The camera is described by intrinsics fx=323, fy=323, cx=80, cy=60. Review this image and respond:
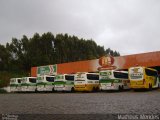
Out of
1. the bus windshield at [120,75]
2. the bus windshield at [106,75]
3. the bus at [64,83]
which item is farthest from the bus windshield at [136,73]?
the bus at [64,83]

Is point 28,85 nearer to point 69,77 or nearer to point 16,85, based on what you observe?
point 16,85

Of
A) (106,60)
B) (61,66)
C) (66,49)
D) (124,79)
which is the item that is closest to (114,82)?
(124,79)

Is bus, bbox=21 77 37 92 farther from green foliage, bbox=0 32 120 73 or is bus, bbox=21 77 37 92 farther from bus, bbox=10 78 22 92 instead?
green foliage, bbox=0 32 120 73

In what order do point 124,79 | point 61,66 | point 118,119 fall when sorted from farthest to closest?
point 61,66, point 124,79, point 118,119

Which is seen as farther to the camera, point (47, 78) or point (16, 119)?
point (47, 78)

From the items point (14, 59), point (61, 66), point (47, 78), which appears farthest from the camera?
point (14, 59)

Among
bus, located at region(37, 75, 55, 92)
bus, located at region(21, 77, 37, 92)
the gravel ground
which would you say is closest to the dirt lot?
the gravel ground

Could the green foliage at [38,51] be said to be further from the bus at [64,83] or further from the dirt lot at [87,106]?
the dirt lot at [87,106]

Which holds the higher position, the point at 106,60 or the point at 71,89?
the point at 106,60

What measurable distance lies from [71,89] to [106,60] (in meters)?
7.60

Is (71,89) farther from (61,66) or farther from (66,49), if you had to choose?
(66,49)

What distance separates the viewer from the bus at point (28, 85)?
1571 inches

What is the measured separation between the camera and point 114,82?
30562mm

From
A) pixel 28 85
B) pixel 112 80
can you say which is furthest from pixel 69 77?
pixel 28 85
